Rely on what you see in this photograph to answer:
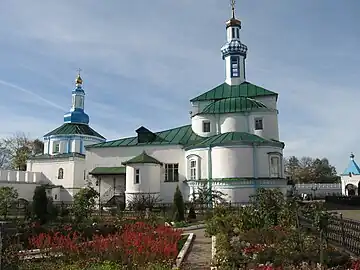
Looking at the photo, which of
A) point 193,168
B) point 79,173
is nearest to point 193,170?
point 193,168

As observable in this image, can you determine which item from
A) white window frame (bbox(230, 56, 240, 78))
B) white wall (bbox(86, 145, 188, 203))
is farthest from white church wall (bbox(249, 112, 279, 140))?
white window frame (bbox(230, 56, 240, 78))

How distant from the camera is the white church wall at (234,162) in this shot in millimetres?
26469

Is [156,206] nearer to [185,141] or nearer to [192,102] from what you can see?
[185,141]

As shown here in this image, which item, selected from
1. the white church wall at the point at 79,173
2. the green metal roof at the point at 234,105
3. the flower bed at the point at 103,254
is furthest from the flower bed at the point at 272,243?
the white church wall at the point at 79,173

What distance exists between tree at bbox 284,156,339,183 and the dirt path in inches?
2140

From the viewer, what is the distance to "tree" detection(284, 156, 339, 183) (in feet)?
225

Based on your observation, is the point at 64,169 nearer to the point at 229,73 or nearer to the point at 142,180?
the point at 142,180

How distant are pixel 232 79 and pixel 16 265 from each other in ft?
100

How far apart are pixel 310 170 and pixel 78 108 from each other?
152 feet

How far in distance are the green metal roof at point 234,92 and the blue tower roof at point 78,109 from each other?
15233 millimetres

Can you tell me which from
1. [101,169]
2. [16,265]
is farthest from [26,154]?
[16,265]

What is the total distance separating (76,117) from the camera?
141 feet

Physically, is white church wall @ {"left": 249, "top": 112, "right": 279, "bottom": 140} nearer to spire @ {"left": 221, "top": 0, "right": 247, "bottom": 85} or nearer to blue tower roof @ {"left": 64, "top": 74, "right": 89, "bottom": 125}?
spire @ {"left": 221, "top": 0, "right": 247, "bottom": 85}

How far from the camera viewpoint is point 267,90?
33.8 meters
